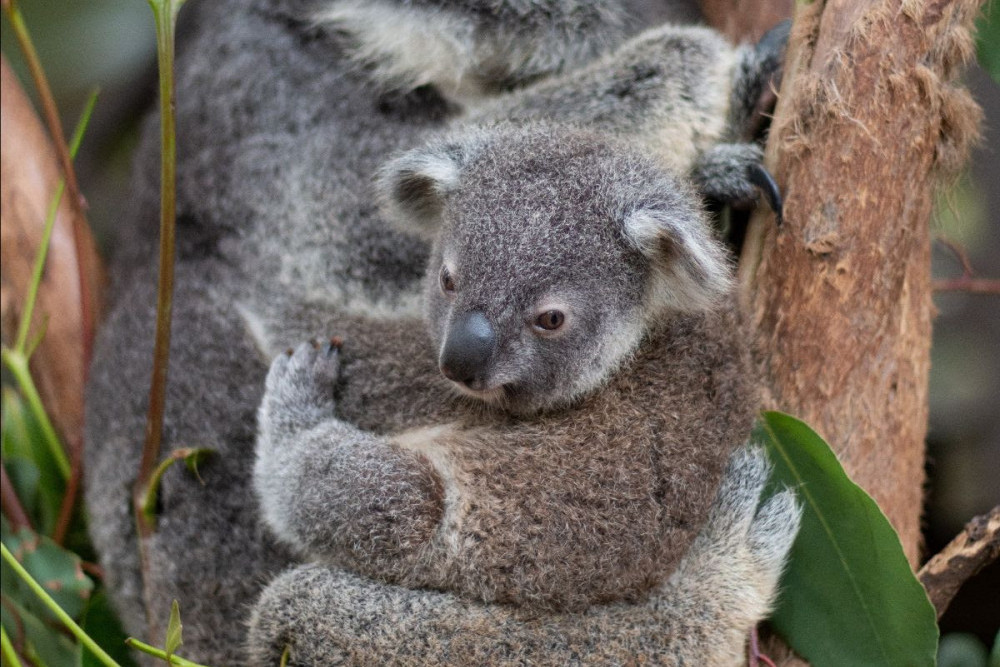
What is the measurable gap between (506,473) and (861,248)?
38.8 inches

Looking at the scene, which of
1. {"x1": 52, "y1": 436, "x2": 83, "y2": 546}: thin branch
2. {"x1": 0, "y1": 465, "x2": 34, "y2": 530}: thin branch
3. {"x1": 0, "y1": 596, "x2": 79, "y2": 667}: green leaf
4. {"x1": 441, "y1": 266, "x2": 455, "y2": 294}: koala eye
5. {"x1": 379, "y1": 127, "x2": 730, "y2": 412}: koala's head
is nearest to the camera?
{"x1": 379, "y1": 127, "x2": 730, "y2": 412}: koala's head

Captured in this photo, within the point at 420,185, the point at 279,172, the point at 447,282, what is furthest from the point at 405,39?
the point at 447,282

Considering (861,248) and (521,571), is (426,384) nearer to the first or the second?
(521,571)

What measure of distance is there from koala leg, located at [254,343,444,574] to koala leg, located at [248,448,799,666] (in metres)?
0.10

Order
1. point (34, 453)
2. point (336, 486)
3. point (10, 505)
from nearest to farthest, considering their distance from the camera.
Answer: point (336, 486)
point (10, 505)
point (34, 453)

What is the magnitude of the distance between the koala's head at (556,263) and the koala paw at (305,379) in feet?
1.06

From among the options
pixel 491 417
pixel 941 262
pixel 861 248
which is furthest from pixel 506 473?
pixel 941 262

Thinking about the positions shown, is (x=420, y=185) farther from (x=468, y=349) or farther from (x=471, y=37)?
(x=471, y=37)

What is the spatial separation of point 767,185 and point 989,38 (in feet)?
2.35

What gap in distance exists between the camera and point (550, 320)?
6.82 feet

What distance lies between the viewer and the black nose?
197cm

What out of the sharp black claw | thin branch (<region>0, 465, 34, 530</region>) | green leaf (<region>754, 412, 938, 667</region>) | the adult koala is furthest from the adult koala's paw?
thin branch (<region>0, 465, 34, 530</region>)

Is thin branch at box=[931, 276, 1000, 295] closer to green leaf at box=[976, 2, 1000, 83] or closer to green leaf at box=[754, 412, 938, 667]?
green leaf at box=[976, 2, 1000, 83]

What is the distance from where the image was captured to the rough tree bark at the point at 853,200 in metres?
2.30
